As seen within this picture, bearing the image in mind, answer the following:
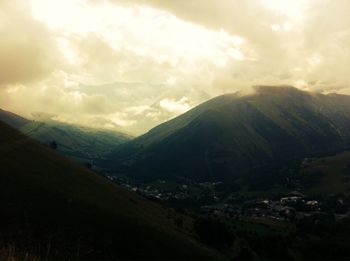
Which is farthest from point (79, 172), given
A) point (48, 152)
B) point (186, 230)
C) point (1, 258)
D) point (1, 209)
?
point (1, 258)

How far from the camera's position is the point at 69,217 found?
331ft

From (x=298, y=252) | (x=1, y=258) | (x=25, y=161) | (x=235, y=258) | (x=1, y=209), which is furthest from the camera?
(x=298, y=252)

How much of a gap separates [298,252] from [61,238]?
124452mm

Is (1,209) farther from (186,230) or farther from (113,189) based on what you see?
(186,230)

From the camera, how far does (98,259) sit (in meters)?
86.4

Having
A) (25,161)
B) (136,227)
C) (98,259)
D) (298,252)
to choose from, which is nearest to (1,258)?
(98,259)

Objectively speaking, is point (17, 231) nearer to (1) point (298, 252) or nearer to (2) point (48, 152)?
(2) point (48, 152)

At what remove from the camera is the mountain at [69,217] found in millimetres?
88062

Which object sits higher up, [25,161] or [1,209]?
[25,161]

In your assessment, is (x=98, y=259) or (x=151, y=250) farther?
(x=151, y=250)

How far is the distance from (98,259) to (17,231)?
1560 cm

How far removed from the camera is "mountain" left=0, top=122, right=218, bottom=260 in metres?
88.1

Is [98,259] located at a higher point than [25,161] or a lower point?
lower

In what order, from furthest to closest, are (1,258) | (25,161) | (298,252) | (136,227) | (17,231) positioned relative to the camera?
(298,252)
(25,161)
(136,227)
(17,231)
(1,258)
